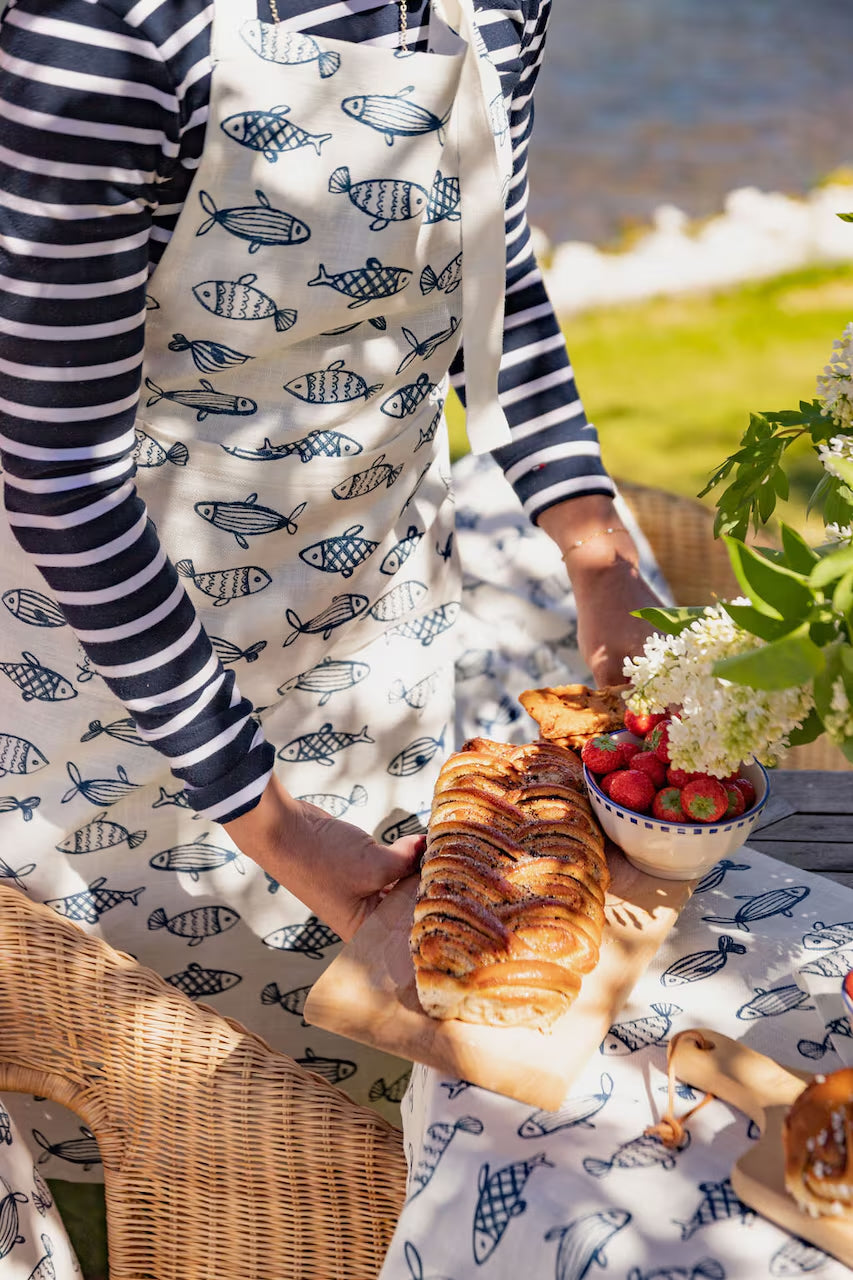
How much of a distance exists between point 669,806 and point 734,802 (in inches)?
2.6

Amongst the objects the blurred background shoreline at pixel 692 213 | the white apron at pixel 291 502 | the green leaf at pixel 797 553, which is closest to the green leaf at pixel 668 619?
the green leaf at pixel 797 553

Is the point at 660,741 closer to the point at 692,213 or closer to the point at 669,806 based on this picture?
the point at 669,806

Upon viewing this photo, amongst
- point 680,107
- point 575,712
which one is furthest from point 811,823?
point 680,107

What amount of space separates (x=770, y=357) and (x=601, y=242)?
69.4 inches

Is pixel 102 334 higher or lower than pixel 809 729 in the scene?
higher

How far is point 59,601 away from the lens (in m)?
1.22

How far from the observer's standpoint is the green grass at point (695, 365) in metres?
5.25

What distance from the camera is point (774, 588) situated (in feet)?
2.95

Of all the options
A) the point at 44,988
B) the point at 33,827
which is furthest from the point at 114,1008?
the point at 33,827

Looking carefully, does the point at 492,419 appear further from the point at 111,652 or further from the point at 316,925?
the point at 316,925

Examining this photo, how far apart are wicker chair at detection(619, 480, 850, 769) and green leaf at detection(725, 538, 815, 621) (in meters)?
1.82

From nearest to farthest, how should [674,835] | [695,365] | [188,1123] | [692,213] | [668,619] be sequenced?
[668,619], [674,835], [188,1123], [695,365], [692,213]

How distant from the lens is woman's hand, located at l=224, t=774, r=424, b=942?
1.24 metres

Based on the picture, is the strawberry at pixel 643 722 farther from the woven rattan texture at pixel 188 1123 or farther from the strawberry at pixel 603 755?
the woven rattan texture at pixel 188 1123
